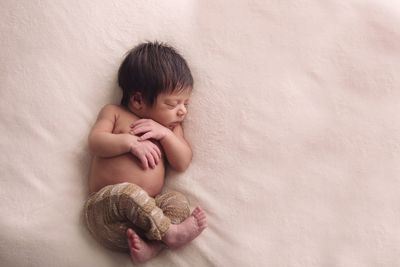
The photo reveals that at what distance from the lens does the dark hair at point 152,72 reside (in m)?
1.16

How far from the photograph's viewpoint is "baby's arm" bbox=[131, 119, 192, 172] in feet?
3.79

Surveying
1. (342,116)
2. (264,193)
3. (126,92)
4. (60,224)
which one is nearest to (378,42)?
(342,116)

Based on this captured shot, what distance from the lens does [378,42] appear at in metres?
1.23

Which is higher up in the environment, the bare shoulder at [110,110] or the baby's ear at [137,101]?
the baby's ear at [137,101]

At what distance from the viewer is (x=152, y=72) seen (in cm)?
116

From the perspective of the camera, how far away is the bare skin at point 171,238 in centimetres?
105

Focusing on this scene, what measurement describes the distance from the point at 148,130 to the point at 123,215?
201 millimetres

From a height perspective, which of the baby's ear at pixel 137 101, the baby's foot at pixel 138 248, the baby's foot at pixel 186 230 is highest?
the baby's ear at pixel 137 101

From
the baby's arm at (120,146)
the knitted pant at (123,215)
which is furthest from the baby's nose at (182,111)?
the knitted pant at (123,215)

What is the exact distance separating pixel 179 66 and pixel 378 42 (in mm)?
475

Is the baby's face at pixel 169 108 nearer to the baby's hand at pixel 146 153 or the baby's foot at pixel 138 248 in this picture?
the baby's hand at pixel 146 153

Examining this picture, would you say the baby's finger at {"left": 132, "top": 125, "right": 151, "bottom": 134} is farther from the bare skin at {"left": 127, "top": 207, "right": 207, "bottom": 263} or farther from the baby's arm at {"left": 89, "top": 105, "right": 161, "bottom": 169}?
the bare skin at {"left": 127, "top": 207, "right": 207, "bottom": 263}

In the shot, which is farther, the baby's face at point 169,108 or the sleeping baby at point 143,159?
the baby's face at point 169,108

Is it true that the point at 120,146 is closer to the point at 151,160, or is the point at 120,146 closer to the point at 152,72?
the point at 151,160
